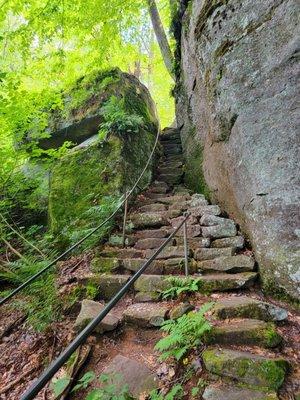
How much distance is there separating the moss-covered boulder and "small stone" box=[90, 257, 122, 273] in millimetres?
962

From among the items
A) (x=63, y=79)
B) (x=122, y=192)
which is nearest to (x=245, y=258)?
(x=122, y=192)

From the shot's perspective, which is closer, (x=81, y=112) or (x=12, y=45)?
(x=12, y=45)

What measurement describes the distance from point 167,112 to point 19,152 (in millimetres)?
15922

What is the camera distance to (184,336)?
Result: 3.02 meters

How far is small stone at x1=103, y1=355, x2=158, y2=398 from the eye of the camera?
2725 mm

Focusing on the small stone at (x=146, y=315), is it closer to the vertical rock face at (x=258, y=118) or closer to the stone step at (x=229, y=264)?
the stone step at (x=229, y=264)

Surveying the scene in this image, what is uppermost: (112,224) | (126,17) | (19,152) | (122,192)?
(126,17)

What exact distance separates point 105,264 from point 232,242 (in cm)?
215

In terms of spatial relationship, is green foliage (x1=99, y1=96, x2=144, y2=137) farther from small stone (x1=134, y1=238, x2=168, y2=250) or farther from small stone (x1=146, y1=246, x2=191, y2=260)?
small stone (x1=146, y1=246, x2=191, y2=260)

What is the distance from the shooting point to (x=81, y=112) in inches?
374

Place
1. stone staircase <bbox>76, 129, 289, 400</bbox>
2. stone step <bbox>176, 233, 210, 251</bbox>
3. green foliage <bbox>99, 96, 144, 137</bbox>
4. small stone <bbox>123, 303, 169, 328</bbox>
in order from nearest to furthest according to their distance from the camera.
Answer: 1. stone staircase <bbox>76, 129, 289, 400</bbox>
2. small stone <bbox>123, 303, 169, 328</bbox>
3. stone step <bbox>176, 233, 210, 251</bbox>
4. green foliage <bbox>99, 96, 144, 137</bbox>

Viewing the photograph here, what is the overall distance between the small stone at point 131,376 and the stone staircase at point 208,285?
0.02 meters

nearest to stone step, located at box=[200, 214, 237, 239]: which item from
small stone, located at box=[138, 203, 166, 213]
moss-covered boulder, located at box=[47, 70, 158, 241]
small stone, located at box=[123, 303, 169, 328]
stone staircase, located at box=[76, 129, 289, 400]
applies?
stone staircase, located at box=[76, 129, 289, 400]

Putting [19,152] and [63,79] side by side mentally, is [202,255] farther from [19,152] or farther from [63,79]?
[63,79]
